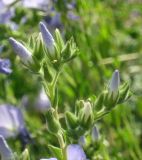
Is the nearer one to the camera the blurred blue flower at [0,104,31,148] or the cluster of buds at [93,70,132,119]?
the cluster of buds at [93,70,132,119]

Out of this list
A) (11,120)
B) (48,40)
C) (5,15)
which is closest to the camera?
(48,40)

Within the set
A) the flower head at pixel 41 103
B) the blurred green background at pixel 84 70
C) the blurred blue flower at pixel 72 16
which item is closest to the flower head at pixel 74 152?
the blurred green background at pixel 84 70

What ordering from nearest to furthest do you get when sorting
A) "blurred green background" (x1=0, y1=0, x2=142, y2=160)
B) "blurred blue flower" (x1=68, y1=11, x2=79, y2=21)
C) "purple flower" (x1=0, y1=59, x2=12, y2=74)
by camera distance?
A: "purple flower" (x1=0, y1=59, x2=12, y2=74) < "blurred green background" (x1=0, y1=0, x2=142, y2=160) < "blurred blue flower" (x1=68, y1=11, x2=79, y2=21)

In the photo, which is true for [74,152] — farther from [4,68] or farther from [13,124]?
[13,124]

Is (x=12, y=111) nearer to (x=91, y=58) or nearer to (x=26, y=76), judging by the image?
(x=91, y=58)

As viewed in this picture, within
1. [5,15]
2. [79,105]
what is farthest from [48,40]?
[5,15]

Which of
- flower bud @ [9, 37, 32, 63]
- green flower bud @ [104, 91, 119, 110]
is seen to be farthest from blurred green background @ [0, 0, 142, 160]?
flower bud @ [9, 37, 32, 63]

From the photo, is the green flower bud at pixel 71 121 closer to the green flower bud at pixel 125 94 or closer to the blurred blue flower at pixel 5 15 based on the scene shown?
the green flower bud at pixel 125 94

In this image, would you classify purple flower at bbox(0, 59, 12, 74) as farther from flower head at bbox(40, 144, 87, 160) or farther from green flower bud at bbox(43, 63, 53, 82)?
flower head at bbox(40, 144, 87, 160)

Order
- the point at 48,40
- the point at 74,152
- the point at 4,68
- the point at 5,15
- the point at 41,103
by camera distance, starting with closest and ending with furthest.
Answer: the point at 74,152
the point at 48,40
the point at 4,68
the point at 5,15
the point at 41,103
